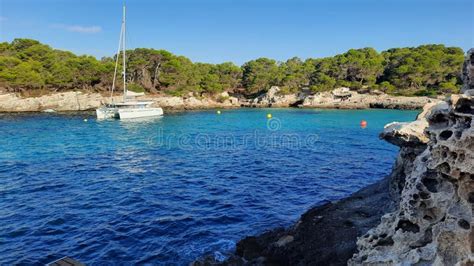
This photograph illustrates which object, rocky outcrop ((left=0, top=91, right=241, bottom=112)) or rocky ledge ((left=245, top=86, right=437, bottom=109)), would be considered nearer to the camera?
rocky outcrop ((left=0, top=91, right=241, bottom=112))

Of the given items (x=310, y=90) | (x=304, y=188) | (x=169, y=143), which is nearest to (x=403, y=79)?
(x=310, y=90)

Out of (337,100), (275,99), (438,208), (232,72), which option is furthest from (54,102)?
(438,208)

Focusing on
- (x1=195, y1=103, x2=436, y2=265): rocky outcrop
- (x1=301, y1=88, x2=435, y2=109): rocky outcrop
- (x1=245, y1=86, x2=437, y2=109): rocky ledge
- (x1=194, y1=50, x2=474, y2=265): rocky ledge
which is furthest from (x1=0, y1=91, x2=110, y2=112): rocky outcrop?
(x1=194, y1=50, x2=474, y2=265): rocky ledge

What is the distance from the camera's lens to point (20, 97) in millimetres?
72125

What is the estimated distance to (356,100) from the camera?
9275cm

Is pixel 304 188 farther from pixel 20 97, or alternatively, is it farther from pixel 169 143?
pixel 20 97

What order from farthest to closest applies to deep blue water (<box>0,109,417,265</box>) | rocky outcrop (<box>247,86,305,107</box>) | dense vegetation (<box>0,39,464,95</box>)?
1. rocky outcrop (<box>247,86,305,107</box>)
2. dense vegetation (<box>0,39,464,95</box>)
3. deep blue water (<box>0,109,417,265</box>)

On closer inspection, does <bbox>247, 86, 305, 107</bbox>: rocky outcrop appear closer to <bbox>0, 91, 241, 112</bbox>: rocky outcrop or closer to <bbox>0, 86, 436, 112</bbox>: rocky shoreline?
<bbox>0, 86, 436, 112</bbox>: rocky shoreline

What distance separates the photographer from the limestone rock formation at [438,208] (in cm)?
601

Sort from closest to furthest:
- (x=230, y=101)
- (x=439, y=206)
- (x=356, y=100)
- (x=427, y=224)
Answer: (x=439, y=206)
(x=427, y=224)
(x=356, y=100)
(x=230, y=101)

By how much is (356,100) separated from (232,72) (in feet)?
133

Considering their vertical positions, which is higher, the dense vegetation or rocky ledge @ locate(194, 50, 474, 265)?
the dense vegetation

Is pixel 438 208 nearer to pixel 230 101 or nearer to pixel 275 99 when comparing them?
pixel 275 99

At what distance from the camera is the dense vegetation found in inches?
3100
